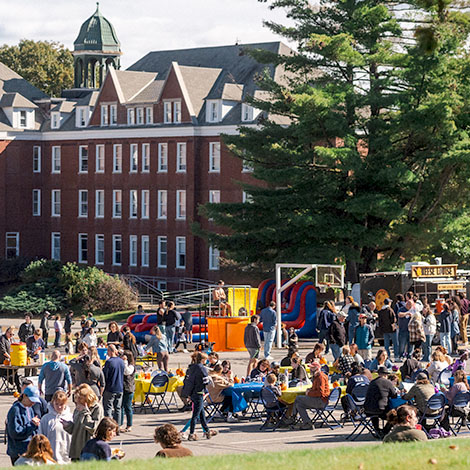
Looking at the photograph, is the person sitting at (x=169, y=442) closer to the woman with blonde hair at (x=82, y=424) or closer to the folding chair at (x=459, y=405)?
the woman with blonde hair at (x=82, y=424)

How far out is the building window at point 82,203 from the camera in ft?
246

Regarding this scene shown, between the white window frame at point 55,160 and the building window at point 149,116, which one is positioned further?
the white window frame at point 55,160

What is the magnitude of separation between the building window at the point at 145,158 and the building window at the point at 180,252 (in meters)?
5.08

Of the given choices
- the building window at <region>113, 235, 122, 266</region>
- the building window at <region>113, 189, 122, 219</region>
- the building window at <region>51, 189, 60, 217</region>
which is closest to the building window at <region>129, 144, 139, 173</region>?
the building window at <region>113, 189, 122, 219</region>

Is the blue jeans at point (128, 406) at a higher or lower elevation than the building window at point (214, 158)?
lower

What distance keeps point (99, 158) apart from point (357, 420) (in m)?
54.5

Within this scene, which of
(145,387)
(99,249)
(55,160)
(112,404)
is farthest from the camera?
(55,160)

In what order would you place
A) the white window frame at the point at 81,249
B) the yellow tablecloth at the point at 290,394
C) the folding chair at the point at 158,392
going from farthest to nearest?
1. the white window frame at the point at 81,249
2. the folding chair at the point at 158,392
3. the yellow tablecloth at the point at 290,394

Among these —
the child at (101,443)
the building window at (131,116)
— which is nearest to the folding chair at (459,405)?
the child at (101,443)

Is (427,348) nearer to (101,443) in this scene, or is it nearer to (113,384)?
(113,384)

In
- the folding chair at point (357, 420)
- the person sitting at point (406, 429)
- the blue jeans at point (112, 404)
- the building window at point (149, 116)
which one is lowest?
the folding chair at point (357, 420)

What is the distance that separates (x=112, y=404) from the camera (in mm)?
21484

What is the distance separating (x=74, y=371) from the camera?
23234mm

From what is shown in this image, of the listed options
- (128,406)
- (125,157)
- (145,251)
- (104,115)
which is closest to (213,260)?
(145,251)
